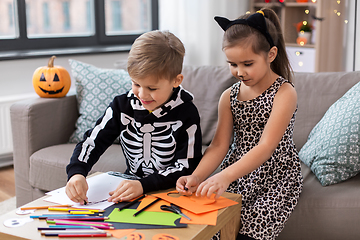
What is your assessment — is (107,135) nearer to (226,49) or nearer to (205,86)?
(226,49)

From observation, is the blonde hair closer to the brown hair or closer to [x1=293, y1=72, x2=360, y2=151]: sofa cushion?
the brown hair

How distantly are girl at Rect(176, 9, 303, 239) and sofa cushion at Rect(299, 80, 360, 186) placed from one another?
8.1 inches

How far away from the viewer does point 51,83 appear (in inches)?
84.7

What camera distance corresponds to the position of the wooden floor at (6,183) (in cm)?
249

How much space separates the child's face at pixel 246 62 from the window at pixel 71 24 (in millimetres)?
2251

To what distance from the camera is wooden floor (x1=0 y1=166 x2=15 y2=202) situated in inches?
98.1

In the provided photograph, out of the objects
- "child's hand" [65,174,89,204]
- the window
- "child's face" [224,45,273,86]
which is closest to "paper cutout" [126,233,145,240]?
"child's hand" [65,174,89,204]

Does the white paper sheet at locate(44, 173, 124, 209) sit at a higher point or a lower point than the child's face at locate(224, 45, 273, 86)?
lower

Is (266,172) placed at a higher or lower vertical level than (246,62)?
lower

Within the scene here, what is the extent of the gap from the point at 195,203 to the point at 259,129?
0.47m

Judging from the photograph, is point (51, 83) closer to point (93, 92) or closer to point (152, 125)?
point (93, 92)

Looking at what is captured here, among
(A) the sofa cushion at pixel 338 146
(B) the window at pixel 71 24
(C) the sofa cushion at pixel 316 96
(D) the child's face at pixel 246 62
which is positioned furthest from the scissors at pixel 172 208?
(B) the window at pixel 71 24

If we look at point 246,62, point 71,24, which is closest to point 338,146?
point 246,62

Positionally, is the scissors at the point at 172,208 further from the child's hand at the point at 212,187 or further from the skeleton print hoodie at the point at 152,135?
the skeleton print hoodie at the point at 152,135
